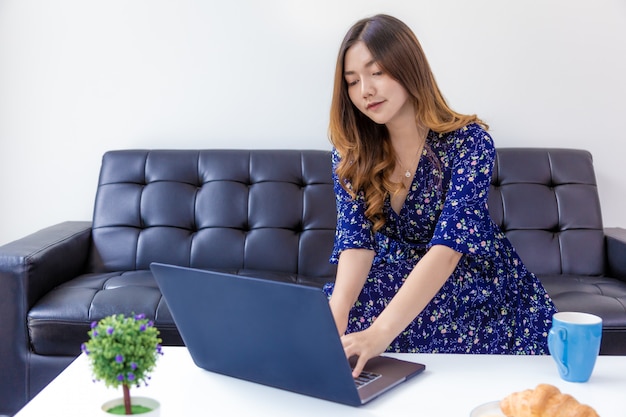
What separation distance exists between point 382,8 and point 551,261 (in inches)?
45.0

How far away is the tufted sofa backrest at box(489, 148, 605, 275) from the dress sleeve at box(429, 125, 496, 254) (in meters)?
1.08

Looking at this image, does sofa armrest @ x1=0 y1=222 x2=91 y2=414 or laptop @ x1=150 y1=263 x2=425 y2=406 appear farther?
sofa armrest @ x1=0 y1=222 x2=91 y2=414

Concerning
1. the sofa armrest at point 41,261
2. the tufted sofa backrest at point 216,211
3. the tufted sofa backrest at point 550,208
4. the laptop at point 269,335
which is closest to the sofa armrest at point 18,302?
the sofa armrest at point 41,261

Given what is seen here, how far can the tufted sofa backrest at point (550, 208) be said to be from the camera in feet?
8.64

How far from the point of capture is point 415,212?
5.51 ft

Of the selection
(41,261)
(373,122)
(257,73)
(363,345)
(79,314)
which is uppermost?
(257,73)

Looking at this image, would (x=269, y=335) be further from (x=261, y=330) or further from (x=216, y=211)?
(x=216, y=211)

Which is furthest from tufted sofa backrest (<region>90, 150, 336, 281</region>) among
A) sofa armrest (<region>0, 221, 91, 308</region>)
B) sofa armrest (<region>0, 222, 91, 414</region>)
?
sofa armrest (<region>0, 222, 91, 414</region>)

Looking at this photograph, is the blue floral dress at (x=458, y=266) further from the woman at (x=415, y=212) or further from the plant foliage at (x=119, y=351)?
the plant foliage at (x=119, y=351)

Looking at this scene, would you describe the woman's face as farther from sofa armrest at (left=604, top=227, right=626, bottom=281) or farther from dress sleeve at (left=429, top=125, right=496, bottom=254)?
sofa armrest at (left=604, top=227, right=626, bottom=281)

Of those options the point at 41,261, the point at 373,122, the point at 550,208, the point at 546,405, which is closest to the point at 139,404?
the point at 546,405

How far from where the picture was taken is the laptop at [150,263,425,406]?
1.04m

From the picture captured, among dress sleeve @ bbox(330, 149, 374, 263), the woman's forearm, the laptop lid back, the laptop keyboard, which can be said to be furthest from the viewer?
dress sleeve @ bbox(330, 149, 374, 263)

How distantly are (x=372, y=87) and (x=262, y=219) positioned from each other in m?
1.17
